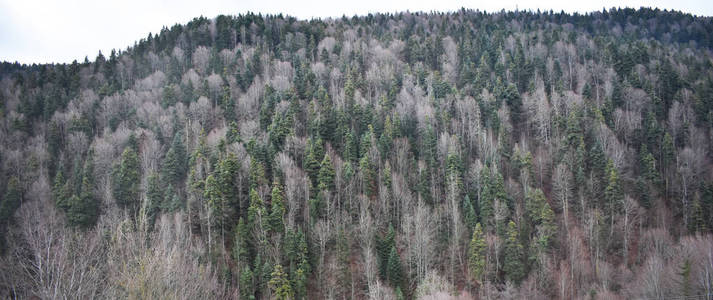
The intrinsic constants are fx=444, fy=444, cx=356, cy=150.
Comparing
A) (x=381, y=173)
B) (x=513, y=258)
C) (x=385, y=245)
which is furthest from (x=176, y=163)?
(x=513, y=258)

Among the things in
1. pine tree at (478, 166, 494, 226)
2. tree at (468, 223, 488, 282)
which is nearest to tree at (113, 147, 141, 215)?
tree at (468, 223, 488, 282)

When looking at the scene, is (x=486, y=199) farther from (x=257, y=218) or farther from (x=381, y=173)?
(x=257, y=218)

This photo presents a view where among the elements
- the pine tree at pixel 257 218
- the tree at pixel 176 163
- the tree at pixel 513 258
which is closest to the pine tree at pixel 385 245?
the tree at pixel 513 258

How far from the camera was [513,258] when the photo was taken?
4931cm

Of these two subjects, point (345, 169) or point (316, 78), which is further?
point (316, 78)

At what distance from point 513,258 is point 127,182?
48.9 m

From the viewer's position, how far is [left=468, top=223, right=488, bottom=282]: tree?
4994 cm

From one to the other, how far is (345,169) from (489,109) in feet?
105

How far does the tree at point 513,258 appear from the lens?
160ft

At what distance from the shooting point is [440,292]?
3994cm

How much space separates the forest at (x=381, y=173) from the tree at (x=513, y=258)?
22 cm

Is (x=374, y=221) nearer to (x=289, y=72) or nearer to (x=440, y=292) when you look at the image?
(x=440, y=292)

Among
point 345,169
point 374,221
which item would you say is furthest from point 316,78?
point 374,221

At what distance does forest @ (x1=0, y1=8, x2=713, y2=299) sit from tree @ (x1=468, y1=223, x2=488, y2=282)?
0.23m
